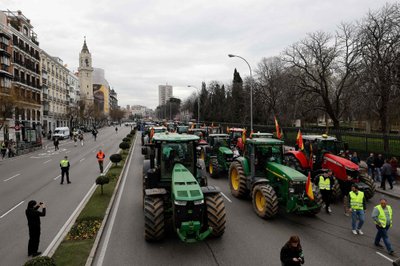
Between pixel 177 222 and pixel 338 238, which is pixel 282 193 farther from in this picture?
pixel 177 222

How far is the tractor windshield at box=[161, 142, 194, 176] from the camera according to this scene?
10125mm

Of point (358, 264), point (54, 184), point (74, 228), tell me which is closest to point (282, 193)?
point (358, 264)

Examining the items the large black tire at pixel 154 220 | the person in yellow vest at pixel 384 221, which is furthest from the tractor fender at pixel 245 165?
the person in yellow vest at pixel 384 221

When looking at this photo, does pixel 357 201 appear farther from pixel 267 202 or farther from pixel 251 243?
pixel 251 243

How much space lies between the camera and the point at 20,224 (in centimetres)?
1064

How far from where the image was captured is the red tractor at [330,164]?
40.9ft

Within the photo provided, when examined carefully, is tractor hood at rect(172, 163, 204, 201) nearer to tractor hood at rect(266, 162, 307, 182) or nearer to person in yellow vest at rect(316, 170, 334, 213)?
tractor hood at rect(266, 162, 307, 182)

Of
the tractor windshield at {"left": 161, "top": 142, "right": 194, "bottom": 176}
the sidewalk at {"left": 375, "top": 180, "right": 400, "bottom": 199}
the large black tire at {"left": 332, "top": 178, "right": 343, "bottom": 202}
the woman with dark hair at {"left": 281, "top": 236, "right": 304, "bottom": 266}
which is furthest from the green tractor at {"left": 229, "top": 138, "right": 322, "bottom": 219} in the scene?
the sidewalk at {"left": 375, "top": 180, "right": 400, "bottom": 199}

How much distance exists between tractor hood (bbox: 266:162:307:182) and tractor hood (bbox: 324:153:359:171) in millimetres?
3039

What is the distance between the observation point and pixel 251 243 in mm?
8680

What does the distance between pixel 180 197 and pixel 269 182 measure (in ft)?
15.0

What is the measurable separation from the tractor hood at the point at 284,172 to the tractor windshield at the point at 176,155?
3.23m

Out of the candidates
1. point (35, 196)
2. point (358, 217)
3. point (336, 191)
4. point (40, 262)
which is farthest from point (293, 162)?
point (35, 196)

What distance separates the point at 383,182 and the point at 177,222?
484 inches
